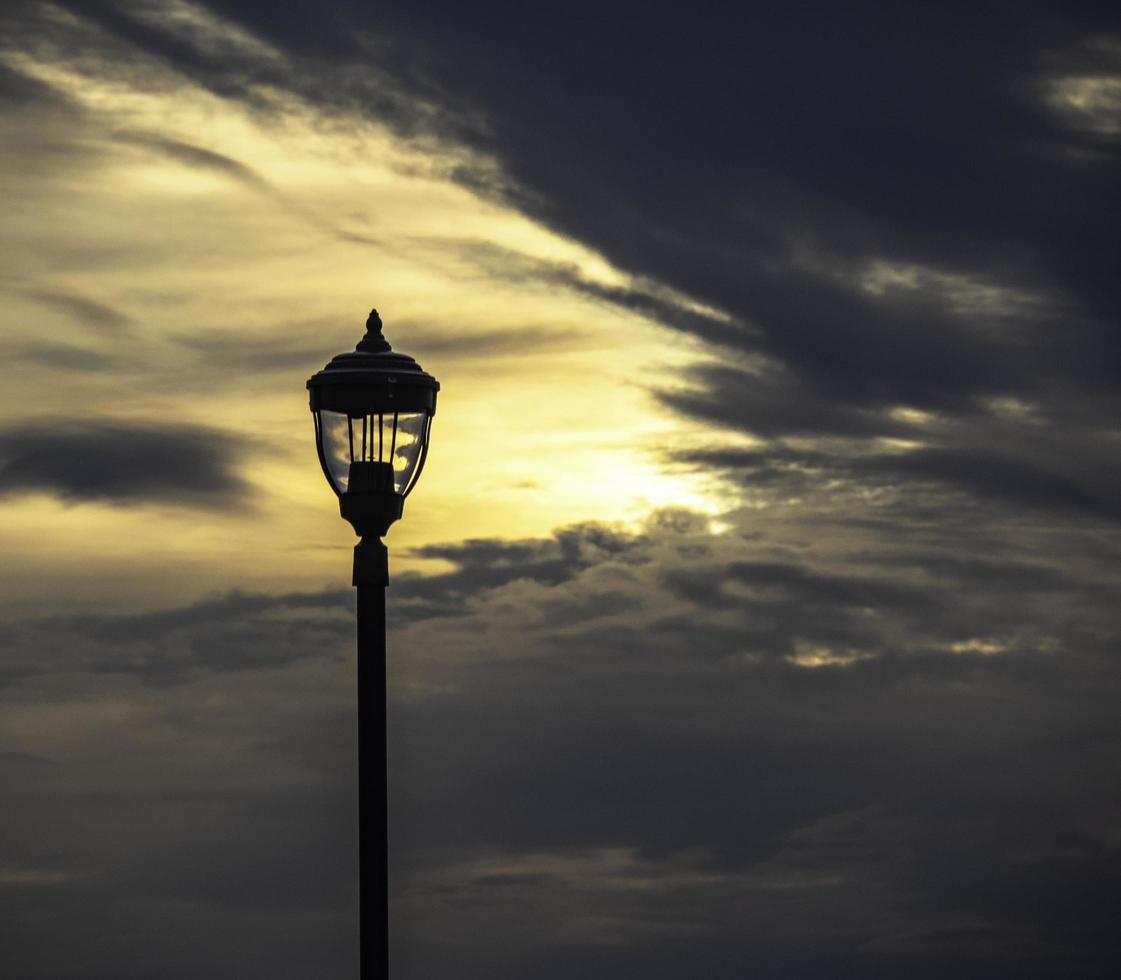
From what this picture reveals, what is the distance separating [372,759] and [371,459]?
2248 mm

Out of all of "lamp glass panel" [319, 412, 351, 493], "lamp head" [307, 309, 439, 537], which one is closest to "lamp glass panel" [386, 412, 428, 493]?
"lamp head" [307, 309, 439, 537]

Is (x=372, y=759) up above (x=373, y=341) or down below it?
below

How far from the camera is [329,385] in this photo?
15.0 metres

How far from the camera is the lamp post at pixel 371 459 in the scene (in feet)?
48.5

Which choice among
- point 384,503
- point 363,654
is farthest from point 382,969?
point 384,503

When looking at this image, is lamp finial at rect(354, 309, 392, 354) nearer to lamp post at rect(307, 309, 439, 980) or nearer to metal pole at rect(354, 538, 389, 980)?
lamp post at rect(307, 309, 439, 980)

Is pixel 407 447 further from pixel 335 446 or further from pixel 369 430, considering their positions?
pixel 335 446

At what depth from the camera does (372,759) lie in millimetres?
14625

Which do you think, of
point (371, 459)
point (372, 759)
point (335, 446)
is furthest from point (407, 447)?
point (372, 759)

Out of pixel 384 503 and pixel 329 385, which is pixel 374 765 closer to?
pixel 384 503

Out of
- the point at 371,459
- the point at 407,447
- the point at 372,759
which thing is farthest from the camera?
the point at 407,447

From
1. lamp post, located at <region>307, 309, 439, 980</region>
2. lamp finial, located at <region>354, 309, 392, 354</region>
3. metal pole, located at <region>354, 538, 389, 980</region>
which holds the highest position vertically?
lamp finial, located at <region>354, 309, 392, 354</region>

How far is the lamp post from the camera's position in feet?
48.5

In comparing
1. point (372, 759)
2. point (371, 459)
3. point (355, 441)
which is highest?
point (355, 441)
